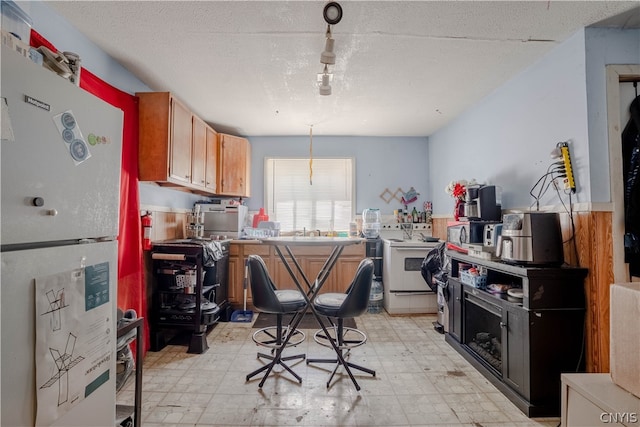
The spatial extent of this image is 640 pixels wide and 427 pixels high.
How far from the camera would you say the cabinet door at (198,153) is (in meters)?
3.14

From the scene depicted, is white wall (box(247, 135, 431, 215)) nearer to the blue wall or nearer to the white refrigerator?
the blue wall

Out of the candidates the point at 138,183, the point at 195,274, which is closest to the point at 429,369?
the point at 195,274

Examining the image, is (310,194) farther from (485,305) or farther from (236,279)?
(485,305)

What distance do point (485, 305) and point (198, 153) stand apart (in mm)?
3240

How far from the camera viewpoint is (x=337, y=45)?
208 centimetres

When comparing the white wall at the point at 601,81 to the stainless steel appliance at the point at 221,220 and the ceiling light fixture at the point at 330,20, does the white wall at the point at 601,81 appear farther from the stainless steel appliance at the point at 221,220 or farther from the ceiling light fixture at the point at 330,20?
the stainless steel appliance at the point at 221,220

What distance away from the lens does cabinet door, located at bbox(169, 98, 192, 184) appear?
8.78 feet

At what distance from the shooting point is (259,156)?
176 inches

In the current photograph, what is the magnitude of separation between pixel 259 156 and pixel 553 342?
401cm

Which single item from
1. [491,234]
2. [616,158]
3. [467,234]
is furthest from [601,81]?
[467,234]

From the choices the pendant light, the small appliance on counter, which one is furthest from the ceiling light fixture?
the small appliance on counter

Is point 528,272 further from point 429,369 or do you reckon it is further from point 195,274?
point 195,274

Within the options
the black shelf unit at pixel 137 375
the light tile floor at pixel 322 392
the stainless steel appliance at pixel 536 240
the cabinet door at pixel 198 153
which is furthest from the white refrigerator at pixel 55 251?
the stainless steel appliance at pixel 536 240

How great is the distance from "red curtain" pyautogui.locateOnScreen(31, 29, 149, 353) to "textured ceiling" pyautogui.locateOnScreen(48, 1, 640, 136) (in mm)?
356
